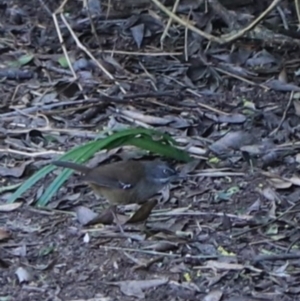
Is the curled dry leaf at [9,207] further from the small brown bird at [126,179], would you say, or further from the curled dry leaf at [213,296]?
the curled dry leaf at [213,296]

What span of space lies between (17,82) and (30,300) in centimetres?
313

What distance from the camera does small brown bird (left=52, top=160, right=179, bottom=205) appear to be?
18.8 ft

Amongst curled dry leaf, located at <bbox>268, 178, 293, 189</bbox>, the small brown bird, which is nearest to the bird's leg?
the small brown bird

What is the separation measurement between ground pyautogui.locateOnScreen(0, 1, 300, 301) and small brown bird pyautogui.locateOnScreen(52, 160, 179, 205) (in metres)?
0.13

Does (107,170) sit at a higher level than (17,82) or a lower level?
higher

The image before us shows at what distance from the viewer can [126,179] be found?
19.2ft

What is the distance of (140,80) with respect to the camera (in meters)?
7.74

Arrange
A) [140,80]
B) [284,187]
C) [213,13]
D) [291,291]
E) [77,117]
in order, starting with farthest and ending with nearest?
[213,13], [140,80], [77,117], [284,187], [291,291]

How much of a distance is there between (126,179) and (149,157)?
724mm

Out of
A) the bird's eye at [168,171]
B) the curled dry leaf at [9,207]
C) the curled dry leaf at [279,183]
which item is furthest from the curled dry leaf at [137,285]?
the curled dry leaf at [279,183]

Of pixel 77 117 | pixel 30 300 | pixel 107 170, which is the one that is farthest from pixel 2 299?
pixel 77 117

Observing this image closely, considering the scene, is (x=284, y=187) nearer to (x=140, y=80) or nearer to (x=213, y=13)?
(x=140, y=80)

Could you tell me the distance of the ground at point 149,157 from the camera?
5250mm

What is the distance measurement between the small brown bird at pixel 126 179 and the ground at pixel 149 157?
5.3 inches
